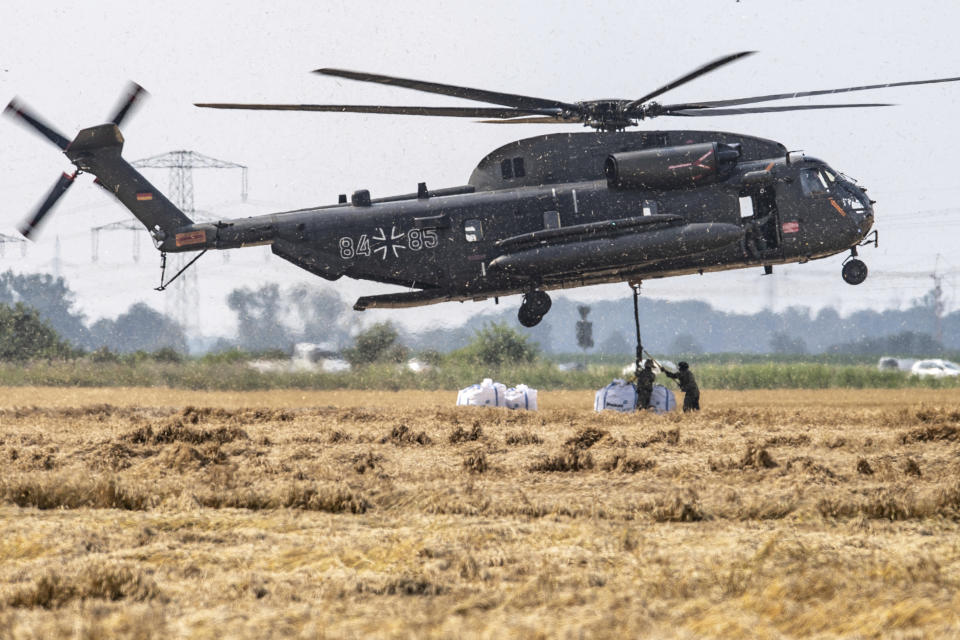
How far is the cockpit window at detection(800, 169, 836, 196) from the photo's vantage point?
2067 centimetres

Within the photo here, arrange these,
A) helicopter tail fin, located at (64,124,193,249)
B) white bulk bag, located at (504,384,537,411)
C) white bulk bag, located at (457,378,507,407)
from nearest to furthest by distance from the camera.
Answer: helicopter tail fin, located at (64,124,193,249) < white bulk bag, located at (457,378,507,407) < white bulk bag, located at (504,384,537,411)

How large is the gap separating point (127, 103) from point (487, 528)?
17.2 metres

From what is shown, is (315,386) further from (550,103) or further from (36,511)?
(36,511)

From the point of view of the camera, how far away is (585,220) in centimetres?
2042

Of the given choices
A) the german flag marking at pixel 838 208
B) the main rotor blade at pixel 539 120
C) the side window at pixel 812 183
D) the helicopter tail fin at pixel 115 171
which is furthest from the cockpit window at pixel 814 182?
the helicopter tail fin at pixel 115 171

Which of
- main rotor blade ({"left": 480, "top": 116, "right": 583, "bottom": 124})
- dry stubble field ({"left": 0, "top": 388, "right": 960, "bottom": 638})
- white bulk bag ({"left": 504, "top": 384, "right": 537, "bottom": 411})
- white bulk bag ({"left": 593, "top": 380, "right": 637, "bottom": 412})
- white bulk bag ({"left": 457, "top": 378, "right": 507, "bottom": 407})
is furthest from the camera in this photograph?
white bulk bag ({"left": 504, "top": 384, "right": 537, "bottom": 411})

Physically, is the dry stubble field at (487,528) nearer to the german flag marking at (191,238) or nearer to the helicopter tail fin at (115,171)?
the german flag marking at (191,238)

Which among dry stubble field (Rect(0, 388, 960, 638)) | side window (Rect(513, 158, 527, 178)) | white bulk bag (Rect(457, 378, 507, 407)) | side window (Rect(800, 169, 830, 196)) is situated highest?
side window (Rect(513, 158, 527, 178))

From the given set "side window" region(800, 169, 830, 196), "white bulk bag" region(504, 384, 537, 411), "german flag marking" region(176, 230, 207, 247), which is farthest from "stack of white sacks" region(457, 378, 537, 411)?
"side window" region(800, 169, 830, 196)

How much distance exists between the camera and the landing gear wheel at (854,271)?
69.0 ft

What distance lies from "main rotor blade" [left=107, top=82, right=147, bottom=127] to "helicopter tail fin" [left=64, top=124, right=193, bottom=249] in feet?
1.55

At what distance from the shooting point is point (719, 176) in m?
20.5

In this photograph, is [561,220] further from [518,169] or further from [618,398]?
[618,398]

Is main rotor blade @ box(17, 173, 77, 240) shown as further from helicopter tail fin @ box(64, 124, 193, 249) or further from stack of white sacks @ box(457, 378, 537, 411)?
stack of white sacks @ box(457, 378, 537, 411)
